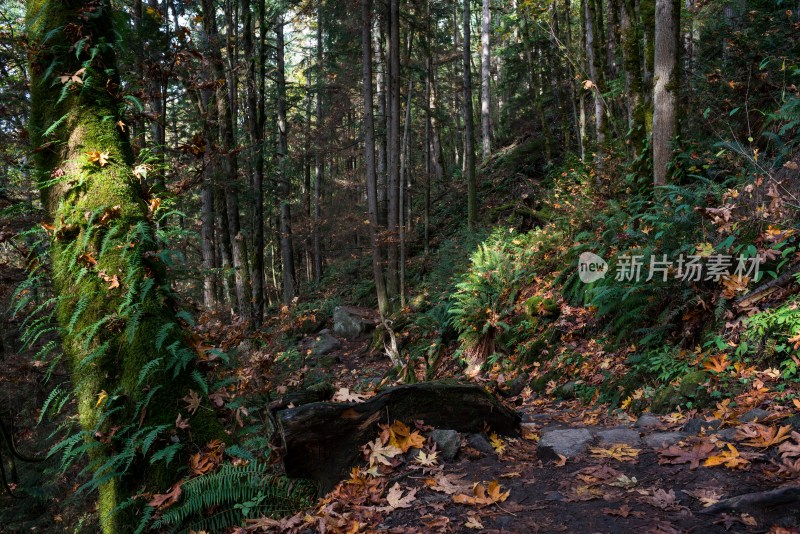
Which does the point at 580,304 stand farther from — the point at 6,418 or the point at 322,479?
the point at 6,418

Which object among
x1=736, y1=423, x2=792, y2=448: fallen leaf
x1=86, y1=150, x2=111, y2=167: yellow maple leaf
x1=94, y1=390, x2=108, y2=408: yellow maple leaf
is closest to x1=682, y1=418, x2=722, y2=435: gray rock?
x1=736, y1=423, x2=792, y2=448: fallen leaf

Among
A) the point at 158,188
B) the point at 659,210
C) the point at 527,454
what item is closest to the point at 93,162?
the point at 158,188

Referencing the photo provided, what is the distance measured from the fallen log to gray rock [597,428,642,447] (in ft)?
2.54

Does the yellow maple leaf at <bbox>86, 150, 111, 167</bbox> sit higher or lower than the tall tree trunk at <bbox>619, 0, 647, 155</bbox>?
lower

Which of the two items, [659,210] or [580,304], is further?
[580,304]

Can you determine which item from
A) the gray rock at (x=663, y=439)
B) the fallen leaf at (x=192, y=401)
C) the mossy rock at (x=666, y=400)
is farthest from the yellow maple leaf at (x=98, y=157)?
the mossy rock at (x=666, y=400)

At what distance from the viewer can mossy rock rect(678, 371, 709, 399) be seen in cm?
439

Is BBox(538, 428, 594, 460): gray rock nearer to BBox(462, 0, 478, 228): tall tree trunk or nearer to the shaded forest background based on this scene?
the shaded forest background

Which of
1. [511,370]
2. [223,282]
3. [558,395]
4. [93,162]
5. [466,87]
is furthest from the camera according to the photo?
[223,282]

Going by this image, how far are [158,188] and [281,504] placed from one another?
2585 mm

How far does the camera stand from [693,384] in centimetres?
446

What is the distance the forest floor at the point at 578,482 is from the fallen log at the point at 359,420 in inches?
4.2

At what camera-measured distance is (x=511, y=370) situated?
311 inches

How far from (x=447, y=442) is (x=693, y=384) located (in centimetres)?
264
